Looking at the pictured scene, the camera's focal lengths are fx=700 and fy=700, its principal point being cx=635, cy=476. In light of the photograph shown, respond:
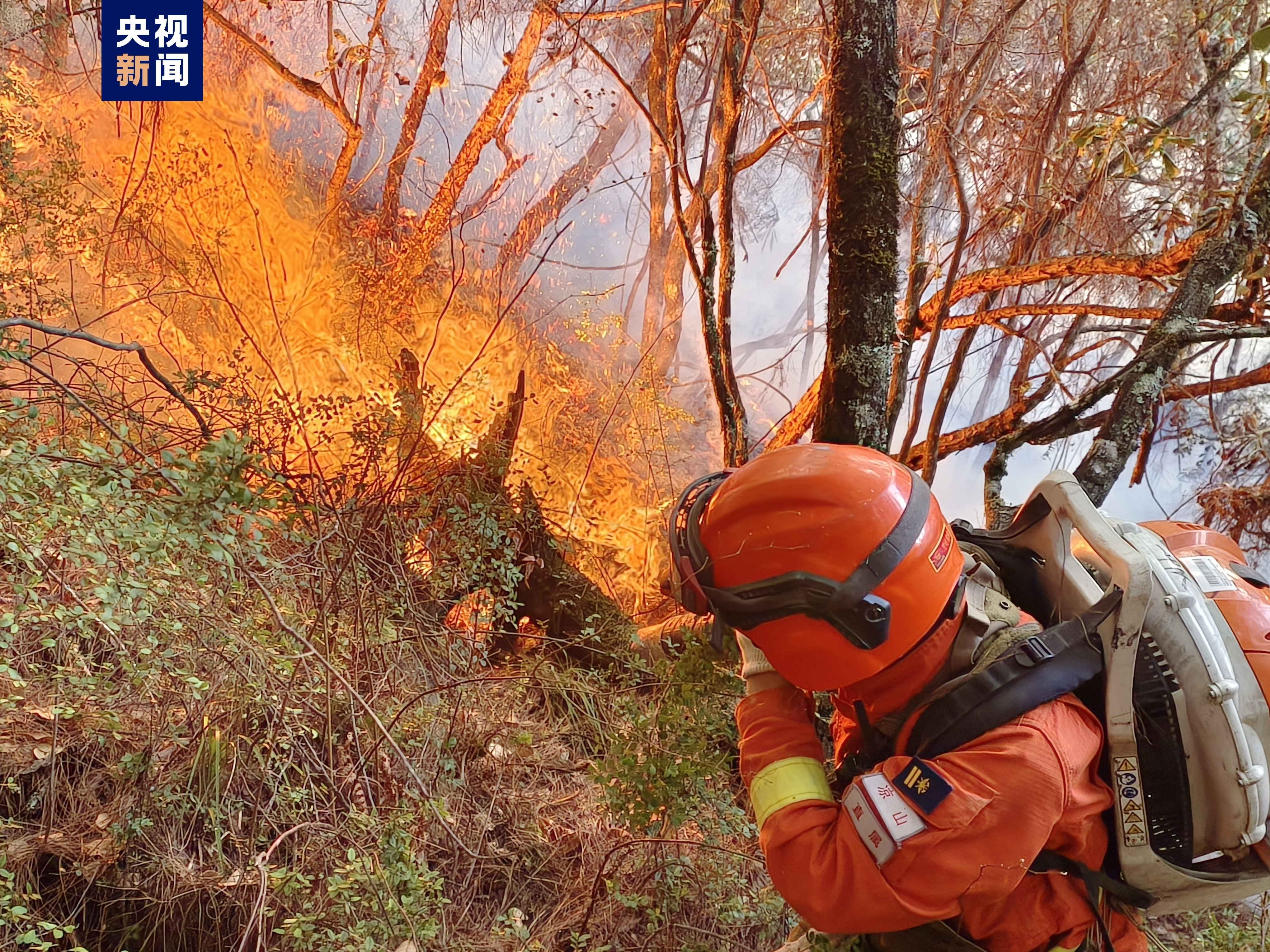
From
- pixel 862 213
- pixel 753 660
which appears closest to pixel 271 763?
pixel 753 660

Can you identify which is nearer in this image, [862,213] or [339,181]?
[862,213]

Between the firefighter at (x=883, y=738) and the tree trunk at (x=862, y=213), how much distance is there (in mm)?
598

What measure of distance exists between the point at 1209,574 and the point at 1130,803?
1.72 feet

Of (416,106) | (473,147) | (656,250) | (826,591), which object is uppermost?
(416,106)

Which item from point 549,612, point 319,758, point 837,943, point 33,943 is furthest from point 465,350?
point 837,943

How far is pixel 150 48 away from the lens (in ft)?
12.7

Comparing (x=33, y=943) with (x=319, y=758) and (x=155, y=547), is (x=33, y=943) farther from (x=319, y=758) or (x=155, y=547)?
(x=155, y=547)

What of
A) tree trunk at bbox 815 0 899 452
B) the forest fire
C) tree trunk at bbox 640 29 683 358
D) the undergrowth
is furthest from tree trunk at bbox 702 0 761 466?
tree trunk at bbox 640 29 683 358

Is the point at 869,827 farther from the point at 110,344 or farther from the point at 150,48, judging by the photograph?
the point at 150,48

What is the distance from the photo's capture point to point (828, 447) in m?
1.52

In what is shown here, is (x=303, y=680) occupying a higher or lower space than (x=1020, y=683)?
lower

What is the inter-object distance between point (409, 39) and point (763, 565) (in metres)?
6.17

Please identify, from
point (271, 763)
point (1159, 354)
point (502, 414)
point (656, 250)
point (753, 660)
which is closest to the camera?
point (753, 660)

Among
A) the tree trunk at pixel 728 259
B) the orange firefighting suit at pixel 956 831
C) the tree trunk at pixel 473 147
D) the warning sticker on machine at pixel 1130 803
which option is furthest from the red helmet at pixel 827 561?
the tree trunk at pixel 473 147
